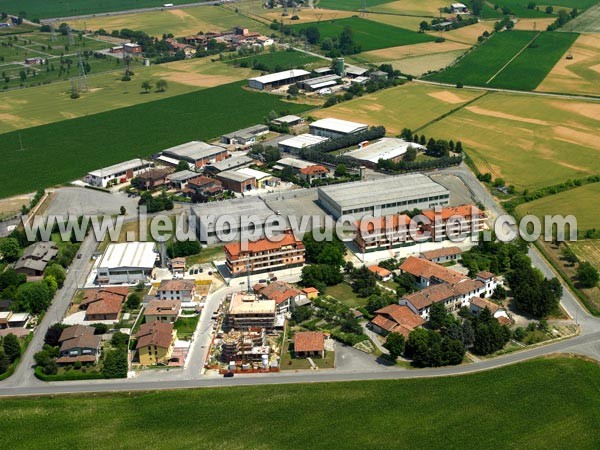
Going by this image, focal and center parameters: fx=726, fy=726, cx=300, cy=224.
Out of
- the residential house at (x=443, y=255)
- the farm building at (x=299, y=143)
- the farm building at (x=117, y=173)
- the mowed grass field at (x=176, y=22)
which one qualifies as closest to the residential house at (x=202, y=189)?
the farm building at (x=117, y=173)

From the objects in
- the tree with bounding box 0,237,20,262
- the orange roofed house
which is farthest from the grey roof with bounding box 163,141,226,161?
the orange roofed house

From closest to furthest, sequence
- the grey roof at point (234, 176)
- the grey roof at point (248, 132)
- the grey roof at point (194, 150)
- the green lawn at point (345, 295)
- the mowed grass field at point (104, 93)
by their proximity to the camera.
Answer: 1. the green lawn at point (345, 295)
2. the grey roof at point (234, 176)
3. the grey roof at point (194, 150)
4. the grey roof at point (248, 132)
5. the mowed grass field at point (104, 93)

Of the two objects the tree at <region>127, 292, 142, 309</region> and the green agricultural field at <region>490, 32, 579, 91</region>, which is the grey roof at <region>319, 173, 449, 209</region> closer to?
the tree at <region>127, 292, 142, 309</region>

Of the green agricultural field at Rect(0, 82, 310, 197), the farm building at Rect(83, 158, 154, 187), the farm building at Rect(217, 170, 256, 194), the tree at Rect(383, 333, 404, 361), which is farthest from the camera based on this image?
the green agricultural field at Rect(0, 82, 310, 197)

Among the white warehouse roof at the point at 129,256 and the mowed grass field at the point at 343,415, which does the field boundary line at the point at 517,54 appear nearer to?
the white warehouse roof at the point at 129,256

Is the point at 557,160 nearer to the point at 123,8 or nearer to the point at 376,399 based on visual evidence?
the point at 376,399

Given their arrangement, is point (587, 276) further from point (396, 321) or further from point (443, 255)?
point (396, 321)
